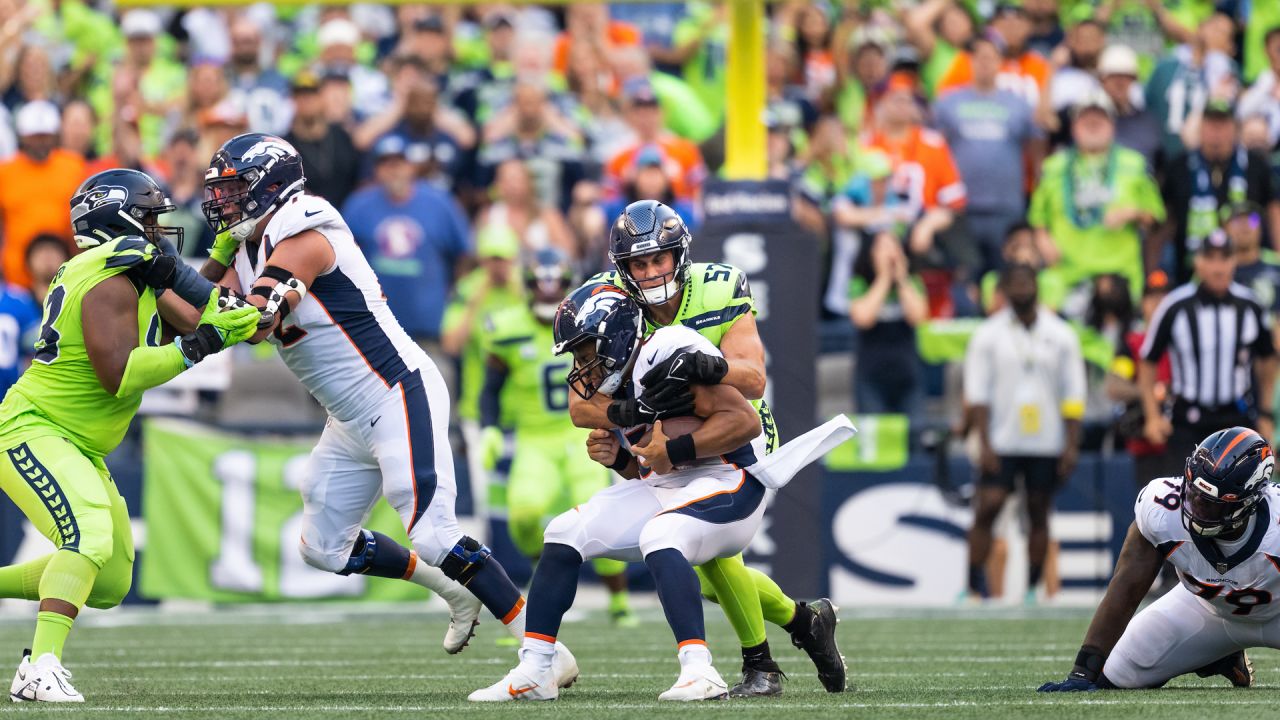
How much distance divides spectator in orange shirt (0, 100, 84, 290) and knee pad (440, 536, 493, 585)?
6197mm

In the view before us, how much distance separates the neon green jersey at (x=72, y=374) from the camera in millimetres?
6641

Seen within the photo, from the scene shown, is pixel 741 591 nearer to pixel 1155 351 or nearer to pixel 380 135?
pixel 1155 351

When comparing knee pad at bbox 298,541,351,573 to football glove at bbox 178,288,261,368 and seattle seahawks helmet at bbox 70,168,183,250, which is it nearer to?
football glove at bbox 178,288,261,368

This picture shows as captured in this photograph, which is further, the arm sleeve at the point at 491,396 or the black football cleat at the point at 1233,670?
the arm sleeve at the point at 491,396

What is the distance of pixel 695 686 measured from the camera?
5969 mm

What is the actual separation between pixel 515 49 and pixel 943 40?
3.05m

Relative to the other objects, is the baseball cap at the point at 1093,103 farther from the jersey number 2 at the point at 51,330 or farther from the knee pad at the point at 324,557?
the jersey number 2 at the point at 51,330

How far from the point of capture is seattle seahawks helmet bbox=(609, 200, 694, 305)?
6.32m

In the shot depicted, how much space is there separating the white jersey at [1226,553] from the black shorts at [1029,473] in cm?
500

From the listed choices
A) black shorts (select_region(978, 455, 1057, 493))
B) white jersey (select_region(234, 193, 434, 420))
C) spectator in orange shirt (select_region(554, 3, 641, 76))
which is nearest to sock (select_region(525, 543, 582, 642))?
white jersey (select_region(234, 193, 434, 420))

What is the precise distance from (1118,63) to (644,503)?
7.87 m

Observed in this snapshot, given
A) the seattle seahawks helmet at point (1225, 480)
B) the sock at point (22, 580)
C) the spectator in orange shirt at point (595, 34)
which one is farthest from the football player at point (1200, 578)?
the spectator in orange shirt at point (595, 34)

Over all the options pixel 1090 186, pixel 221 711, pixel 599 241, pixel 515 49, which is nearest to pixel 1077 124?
pixel 1090 186

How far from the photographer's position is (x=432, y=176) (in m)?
13.2
